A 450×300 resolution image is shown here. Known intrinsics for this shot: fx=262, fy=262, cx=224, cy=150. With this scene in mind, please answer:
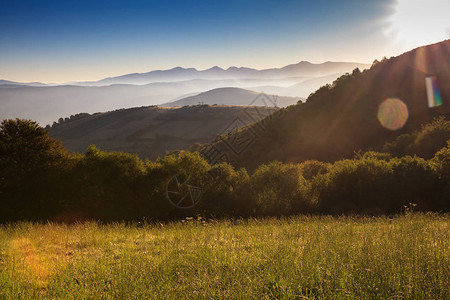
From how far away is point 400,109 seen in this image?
51375 millimetres

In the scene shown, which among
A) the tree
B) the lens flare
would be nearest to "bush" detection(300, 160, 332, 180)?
the tree

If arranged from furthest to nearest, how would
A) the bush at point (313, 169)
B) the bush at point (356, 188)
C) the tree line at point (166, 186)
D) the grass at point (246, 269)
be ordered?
the bush at point (313, 169), the bush at point (356, 188), the tree line at point (166, 186), the grass at point (246, 269)

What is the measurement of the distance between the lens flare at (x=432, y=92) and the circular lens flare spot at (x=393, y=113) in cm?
423

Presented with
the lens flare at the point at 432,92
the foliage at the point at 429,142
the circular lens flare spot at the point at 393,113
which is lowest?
the foliage at the point at 429,142

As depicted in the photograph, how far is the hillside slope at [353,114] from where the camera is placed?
46.5 meters

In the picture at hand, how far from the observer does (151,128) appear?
139125 millimetres

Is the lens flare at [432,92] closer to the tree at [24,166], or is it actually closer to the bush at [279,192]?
the bush at [279,192]

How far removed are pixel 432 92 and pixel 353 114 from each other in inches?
594

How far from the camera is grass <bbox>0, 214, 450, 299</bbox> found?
4.05 metres

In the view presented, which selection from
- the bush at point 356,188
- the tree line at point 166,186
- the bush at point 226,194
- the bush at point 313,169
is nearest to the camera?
the tree line at point 166,186

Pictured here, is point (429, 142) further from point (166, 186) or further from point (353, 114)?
point (353, 114)

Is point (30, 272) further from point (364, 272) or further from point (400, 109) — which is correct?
point (400, 109)

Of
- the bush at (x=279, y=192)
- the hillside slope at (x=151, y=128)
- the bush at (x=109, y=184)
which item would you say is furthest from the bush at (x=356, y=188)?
the hillside slope at (x=151, y=128)

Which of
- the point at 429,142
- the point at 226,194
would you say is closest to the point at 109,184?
the point at 226,194
